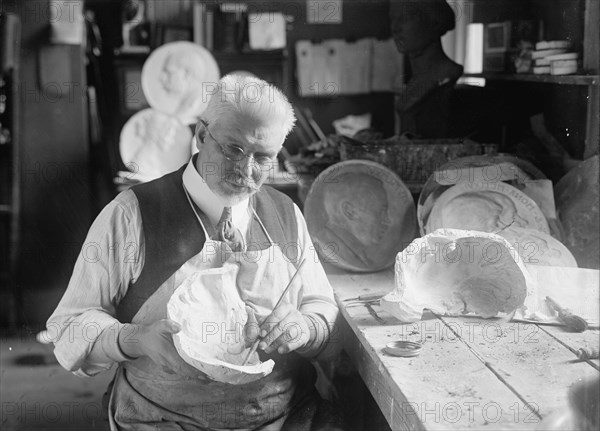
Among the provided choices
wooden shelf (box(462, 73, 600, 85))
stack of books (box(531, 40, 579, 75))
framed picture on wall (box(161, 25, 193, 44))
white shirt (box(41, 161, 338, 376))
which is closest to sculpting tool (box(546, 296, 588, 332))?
white shirt (box(41, 161, 338, 376))

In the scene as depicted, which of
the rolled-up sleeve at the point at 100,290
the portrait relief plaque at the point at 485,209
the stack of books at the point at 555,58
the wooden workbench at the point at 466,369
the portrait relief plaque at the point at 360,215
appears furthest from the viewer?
the stack of books at the point at 555,58

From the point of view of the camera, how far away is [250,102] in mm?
2365

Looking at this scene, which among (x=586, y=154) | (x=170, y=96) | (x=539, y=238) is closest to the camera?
(x=539, y=238)

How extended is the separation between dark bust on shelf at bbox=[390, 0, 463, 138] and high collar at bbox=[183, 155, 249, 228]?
216cm

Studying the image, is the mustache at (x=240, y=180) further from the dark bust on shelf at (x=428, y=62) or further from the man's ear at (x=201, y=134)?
the dark bust on shelf at (x=428, y=62)

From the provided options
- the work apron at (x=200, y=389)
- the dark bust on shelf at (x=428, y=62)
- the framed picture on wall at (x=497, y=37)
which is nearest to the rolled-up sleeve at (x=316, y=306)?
the work apron at (x=200, y=389)

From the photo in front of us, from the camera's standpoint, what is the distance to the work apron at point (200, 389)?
2473 millimetres

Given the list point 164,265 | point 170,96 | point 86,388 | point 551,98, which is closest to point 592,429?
point 164,265

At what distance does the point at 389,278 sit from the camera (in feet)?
10.5

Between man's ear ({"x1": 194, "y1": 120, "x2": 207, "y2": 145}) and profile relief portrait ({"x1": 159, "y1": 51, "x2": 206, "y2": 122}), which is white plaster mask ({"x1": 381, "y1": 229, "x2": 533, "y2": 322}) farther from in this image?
profile relief portrait ({"x1": 159, "y1": 51, "x2": 206, "y2": 122})

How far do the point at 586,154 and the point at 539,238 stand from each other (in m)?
0.86

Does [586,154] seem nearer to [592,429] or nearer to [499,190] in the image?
[499,190]

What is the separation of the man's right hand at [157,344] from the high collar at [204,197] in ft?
1.36

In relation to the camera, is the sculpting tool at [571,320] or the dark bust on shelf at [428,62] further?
the dark bust on shelf at [428,62]
